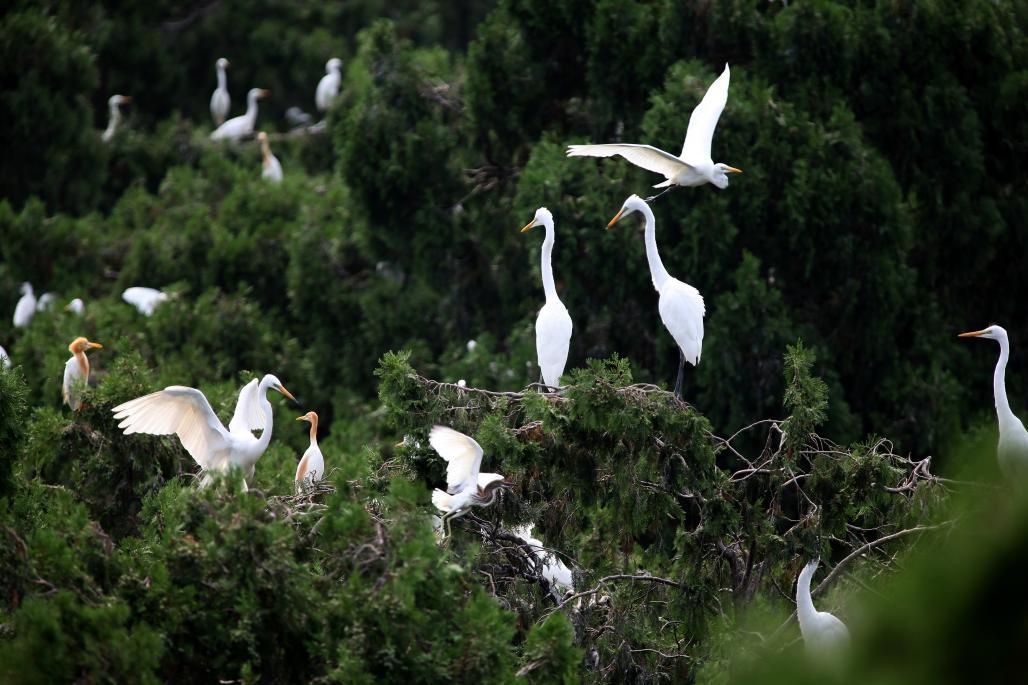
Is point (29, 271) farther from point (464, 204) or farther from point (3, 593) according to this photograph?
point (3, 593)

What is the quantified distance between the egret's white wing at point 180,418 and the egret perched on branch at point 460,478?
1.51 m

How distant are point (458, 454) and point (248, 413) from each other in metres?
2.02

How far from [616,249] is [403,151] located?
2390 mm

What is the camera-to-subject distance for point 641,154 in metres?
7.07

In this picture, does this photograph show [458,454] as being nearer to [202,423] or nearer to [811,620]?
[811,620]

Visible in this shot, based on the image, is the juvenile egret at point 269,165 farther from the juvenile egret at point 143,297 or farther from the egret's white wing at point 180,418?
the egret's white wing at point 180,418

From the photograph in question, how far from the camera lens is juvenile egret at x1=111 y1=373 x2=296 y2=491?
6.14 m

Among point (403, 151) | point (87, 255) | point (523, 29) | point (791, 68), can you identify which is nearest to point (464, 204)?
point (403, 151)

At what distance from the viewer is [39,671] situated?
4.33m

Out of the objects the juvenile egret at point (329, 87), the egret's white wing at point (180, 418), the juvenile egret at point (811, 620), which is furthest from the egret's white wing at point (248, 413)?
the juvenile egret at point (329, 87)

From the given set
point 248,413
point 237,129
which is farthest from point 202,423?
point 237,129

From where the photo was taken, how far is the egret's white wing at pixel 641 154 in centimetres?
680

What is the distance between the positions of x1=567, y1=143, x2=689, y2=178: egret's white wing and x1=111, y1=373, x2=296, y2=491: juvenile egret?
2070mm

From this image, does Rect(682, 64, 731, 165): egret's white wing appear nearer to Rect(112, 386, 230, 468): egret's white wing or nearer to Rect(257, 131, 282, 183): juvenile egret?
Rect(112, 386, 230, 468): egret's white wing
